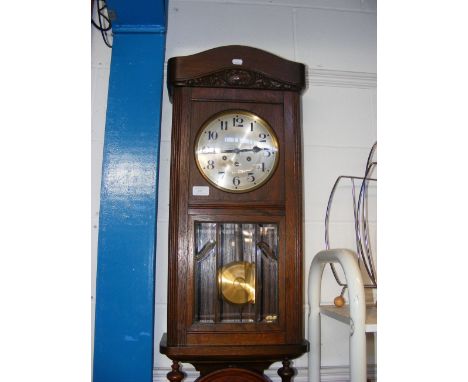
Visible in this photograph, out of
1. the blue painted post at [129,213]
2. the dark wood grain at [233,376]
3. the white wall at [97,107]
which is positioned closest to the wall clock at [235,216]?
the dark wood grain at [233,376]

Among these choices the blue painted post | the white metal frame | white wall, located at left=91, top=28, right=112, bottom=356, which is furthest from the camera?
white wall, located at left=91, top=28, right=112, bottom=356

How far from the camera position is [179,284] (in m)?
1.19

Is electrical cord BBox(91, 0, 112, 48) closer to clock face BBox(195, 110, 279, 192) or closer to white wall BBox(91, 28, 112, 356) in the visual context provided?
white wall BBox(91, 28, 112, 356)

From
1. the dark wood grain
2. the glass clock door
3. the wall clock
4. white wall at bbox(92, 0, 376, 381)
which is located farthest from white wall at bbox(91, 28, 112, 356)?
the dark wood grain

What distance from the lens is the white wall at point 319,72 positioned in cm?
147

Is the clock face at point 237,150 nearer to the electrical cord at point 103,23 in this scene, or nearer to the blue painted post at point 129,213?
the blue painted post at point 129,213

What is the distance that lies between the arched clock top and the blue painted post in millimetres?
201

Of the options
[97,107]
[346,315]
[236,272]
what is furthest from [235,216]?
[97,107]

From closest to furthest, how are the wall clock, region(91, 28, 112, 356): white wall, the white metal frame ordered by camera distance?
the white metal frame → the wall clock → region(91, 28, 112, 356): white wall

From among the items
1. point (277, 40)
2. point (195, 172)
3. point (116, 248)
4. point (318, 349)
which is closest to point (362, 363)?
point (318, 349)

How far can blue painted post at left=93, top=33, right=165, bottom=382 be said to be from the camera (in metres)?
1.30

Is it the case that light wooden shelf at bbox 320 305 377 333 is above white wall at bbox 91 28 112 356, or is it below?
below
